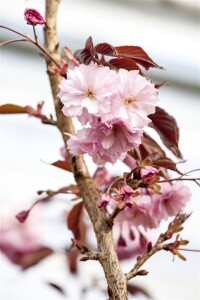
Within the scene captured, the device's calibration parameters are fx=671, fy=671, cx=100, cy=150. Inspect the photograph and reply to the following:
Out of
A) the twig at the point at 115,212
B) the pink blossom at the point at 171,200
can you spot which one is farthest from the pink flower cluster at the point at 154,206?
the twig at the point at 115,212

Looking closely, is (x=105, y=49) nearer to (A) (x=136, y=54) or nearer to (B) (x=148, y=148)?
(A) (x=136, y=54)

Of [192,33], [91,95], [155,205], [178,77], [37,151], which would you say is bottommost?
[37,151]

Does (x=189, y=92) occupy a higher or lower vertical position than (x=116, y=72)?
lower

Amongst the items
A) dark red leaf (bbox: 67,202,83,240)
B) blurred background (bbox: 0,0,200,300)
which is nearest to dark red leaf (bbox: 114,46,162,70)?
dark red leaf (bbox: 67,202,83,240)

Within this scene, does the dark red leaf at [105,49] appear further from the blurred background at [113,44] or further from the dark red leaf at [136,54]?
the blurred background at [113,44]

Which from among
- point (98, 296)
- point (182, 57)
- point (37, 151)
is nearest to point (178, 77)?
point (182, 57)

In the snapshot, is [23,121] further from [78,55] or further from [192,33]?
[78,55]
